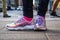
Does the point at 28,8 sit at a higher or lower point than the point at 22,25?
higher

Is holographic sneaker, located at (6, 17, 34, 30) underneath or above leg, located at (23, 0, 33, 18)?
underneath

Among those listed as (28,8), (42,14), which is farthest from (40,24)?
(28,8)

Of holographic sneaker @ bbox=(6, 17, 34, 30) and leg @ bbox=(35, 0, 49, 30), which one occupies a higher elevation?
leg @ bbox=(35, 0, 49, 30)

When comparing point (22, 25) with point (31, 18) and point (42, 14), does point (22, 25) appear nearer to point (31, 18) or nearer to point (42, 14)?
point (31, 18)

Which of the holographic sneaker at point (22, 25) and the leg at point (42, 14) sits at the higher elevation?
the leg at point (42, 14)

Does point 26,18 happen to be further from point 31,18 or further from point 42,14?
point 42,14

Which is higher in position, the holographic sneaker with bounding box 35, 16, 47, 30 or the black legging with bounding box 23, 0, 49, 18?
the black legging with bounding box 23, 0, 49, 18

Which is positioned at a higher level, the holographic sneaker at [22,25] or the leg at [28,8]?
the leg at [28,8]

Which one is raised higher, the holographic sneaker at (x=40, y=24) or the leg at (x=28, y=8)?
the leg at (x=28, y=8)

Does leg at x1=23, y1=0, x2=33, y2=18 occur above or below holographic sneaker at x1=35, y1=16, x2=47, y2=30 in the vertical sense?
above

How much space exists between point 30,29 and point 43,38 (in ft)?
1.31

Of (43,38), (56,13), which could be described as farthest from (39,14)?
(56,13)

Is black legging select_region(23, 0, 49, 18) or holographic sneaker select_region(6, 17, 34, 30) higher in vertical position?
black legging select_region(23, 0, 49, 18)

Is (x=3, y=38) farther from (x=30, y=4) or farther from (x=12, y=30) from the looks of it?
(x=30, y=4)
